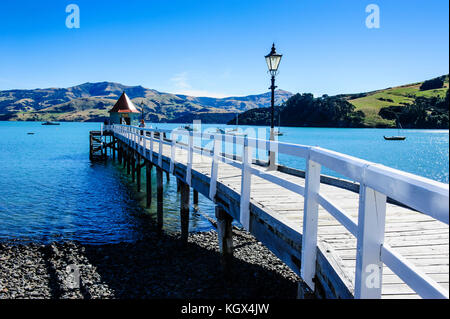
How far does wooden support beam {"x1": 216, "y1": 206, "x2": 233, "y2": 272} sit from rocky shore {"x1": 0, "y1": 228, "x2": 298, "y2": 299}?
1.06ft

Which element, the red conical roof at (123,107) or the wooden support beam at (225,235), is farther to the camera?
Answer: the red conical roof at (123,107)

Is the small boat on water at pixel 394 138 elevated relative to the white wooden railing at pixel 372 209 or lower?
lower

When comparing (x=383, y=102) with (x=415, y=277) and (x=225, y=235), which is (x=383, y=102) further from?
(x=415, y=277)

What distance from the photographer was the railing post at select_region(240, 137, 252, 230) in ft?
17.1

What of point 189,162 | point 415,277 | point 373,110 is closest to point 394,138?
point 373,110

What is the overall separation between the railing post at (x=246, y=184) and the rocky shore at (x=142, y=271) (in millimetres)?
3289

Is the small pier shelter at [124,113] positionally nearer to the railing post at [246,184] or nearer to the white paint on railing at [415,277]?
the railing post at [246,184]

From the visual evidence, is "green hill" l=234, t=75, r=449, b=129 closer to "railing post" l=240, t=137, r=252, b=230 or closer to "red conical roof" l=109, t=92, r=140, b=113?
"red conical roof" l=109, t=92, r=140, b=113

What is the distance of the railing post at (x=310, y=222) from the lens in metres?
3.24

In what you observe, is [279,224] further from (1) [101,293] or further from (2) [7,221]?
(2) [7,221]

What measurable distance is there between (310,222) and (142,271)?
7280 mm

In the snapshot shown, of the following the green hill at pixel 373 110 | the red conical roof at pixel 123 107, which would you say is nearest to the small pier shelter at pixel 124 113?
the red conical roof at pixel 123 107
